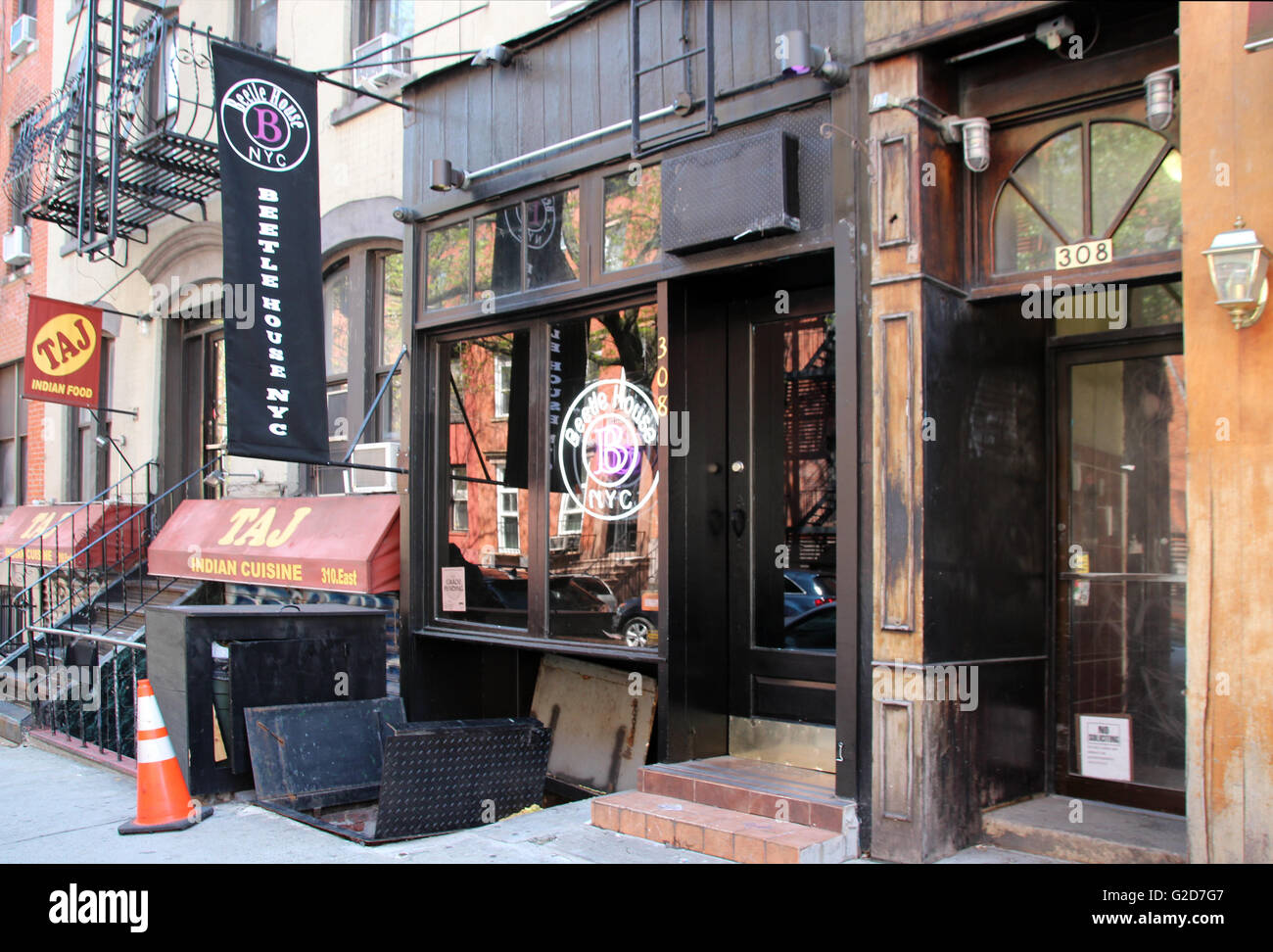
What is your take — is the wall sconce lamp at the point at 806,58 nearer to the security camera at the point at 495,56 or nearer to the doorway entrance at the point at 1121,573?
the doorway entrance at the point at 1121,573

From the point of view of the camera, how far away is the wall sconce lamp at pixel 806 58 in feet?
17.4

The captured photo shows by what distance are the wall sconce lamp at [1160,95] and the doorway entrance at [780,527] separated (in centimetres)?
206

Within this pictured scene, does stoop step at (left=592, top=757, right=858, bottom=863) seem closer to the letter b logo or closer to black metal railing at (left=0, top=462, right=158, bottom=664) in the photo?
the letter b logo

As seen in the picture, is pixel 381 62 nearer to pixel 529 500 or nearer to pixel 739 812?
pixel 529 500

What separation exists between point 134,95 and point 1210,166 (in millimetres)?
10767

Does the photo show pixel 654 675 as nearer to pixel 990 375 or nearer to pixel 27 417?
pixel 990 375

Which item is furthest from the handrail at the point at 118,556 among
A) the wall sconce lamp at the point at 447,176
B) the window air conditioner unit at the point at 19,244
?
the wall sconce lamp at the point at 447,176

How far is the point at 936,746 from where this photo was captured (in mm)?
5059

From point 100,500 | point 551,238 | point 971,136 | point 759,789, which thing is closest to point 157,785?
point 759,789

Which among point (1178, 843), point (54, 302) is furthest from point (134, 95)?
point (1178, 843)

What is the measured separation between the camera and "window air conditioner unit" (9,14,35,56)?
602 inches

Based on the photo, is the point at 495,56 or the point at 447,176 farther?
the point at 447,176

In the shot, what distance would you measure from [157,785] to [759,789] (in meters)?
3.40

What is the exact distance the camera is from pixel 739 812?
5.64 metres
